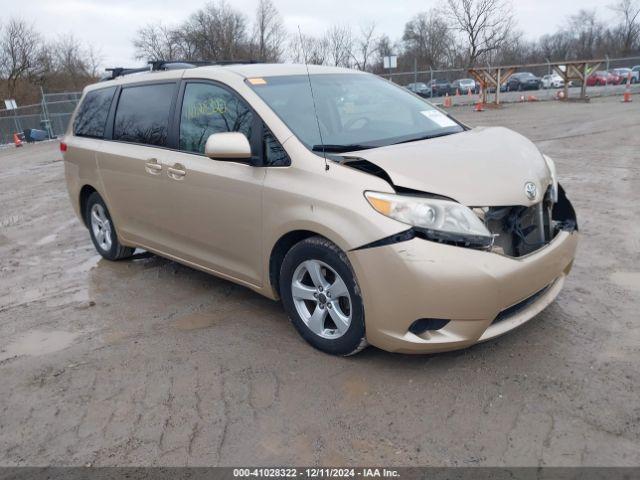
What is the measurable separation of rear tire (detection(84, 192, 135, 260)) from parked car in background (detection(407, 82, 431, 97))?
32.7 m

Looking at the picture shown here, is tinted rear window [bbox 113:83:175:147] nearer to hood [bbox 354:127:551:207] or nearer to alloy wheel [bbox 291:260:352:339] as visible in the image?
alloy wheel [bbox 291:260:352:339]

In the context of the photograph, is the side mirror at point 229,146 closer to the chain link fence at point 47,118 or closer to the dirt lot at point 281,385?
the dirt lot at point 281,385

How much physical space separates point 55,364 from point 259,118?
2.17m

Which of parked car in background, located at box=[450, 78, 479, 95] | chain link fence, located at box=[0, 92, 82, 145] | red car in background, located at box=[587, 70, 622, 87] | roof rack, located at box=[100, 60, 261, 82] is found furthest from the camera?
parked car in background, located at box=[450, 78, 479, 95]

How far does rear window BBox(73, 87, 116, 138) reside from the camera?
5.35 meters

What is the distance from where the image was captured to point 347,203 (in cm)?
307

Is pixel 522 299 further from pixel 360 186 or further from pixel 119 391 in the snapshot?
pixel 119 391

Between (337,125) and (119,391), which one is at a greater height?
(337,125)

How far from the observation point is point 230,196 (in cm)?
380

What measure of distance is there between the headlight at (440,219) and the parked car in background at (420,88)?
34.8m

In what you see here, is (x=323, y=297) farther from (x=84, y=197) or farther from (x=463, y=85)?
(x=463, y=85)

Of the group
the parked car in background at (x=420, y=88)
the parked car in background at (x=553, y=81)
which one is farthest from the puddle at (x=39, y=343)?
the parked car in background at (x=553, y=81)

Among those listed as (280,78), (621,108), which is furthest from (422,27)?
(280,78)

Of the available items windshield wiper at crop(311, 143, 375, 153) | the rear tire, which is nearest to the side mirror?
windshield wiper at crop(311, 143, 375, 153)
